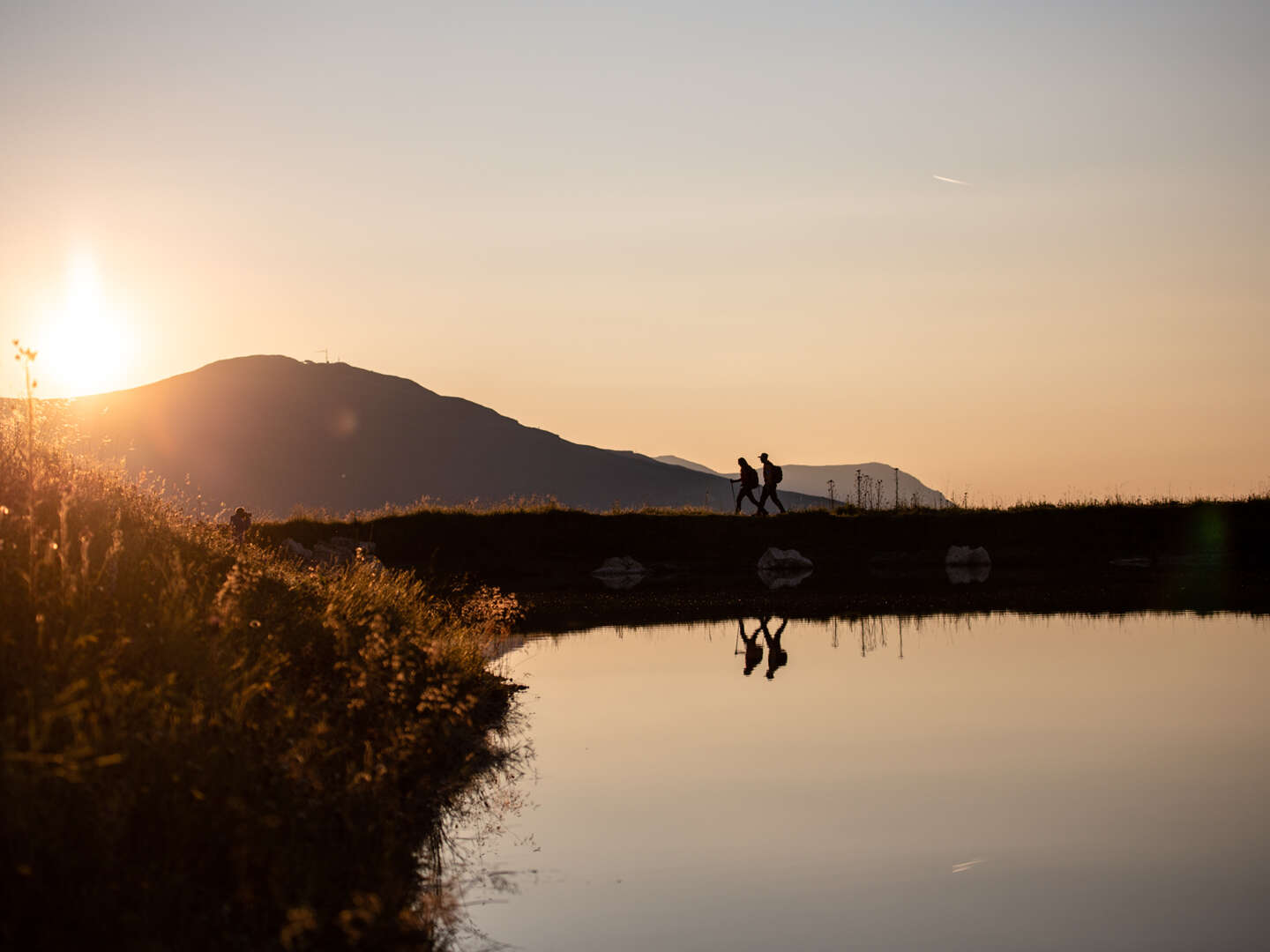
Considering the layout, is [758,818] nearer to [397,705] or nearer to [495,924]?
[495,924]

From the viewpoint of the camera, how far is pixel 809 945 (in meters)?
7.00

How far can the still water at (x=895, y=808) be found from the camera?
741cm

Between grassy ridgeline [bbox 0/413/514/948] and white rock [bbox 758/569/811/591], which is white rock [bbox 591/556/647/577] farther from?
grassy ridgeline [bbox 0/413/514/948]

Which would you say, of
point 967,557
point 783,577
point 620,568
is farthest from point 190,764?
point 967,557

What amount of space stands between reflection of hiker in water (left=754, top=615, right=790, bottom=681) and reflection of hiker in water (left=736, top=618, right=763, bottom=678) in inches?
5.3

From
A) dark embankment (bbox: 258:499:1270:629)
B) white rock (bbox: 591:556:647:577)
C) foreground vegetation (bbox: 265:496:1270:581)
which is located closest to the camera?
dark embankment (bbox: 258:499:1270:629)

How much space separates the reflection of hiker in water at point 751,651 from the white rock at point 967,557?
17902mm

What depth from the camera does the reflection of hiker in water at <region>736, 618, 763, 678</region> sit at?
17797 mm

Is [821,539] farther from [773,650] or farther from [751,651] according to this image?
[751,651]

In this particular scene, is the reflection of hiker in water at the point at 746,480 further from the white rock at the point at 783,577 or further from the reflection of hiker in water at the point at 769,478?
the white rock at the point at 783,577

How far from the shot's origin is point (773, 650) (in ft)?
64.3

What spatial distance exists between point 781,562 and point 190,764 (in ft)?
106

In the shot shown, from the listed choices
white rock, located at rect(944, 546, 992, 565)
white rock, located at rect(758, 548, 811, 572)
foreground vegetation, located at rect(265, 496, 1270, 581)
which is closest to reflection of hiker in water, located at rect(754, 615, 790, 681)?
white rock, located at rect(758, 548, 811, 572)

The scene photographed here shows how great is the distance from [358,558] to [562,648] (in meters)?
5.69
